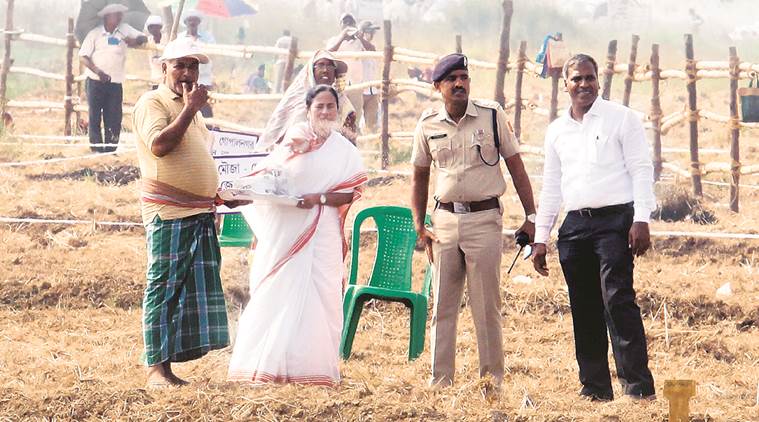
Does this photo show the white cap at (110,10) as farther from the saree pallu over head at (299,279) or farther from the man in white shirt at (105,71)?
the saree pallu over head at (299,279)

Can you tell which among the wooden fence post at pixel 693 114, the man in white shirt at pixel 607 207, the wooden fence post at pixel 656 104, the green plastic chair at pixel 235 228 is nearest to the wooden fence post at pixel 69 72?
the wooden fence post at pixel 656 104

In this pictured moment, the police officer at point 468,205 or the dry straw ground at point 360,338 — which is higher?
the police officer at point 468,205

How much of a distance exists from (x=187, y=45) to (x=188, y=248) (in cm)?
93

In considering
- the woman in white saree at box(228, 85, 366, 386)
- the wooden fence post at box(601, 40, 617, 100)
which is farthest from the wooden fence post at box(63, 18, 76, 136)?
the woman in white saree at box(228, 85, 366, 386)

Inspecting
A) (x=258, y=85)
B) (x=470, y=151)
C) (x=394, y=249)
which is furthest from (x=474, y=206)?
(x=258, y=85)

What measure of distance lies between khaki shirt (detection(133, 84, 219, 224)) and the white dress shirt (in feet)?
5.46

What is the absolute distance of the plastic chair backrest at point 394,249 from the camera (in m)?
7.70

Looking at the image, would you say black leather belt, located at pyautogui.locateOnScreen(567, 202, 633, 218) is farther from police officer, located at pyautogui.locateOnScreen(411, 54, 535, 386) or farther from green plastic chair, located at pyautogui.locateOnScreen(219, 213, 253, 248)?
green plastic chair, located at pyautogui.locateOnScreen(219, 213, 253, 248)

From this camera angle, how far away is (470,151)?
6.12 m

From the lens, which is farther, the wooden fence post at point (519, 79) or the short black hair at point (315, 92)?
the wooden fence post at point (519, 79)

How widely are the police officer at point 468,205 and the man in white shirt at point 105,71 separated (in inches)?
366

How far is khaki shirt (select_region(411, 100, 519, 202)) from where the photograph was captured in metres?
6.12

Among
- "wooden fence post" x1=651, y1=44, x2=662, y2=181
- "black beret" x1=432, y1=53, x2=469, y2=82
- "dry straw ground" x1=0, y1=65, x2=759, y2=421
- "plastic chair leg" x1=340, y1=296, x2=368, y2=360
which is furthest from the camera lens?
"wooden fence post" x1=651, y1=44, x2=662, y2=181

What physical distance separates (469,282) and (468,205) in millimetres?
354
